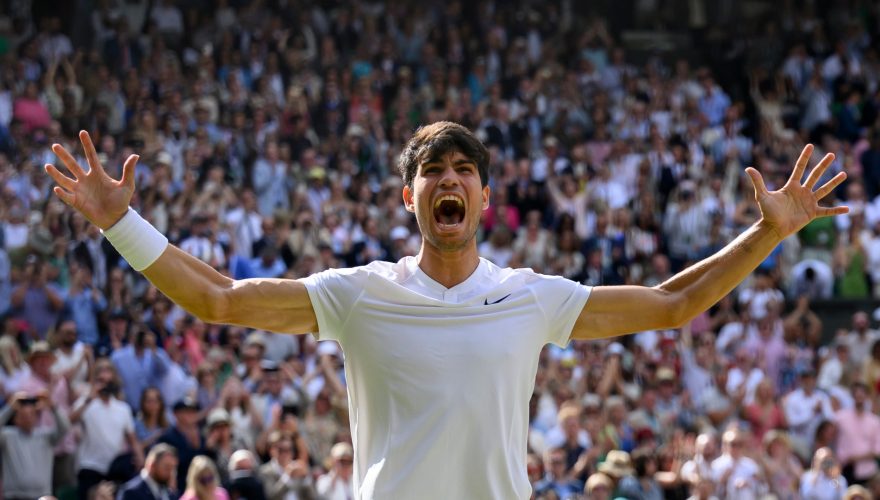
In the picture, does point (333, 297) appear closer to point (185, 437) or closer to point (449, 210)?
point (449, 210)

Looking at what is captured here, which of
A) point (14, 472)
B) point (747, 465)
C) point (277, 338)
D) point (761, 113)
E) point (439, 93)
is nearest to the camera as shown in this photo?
point (14, 472)

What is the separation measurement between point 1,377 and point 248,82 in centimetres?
747

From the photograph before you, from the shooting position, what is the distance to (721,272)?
4.41m

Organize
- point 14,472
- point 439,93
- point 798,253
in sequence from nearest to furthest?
1. point 14,472
2. point 798,253
3. point 439,93

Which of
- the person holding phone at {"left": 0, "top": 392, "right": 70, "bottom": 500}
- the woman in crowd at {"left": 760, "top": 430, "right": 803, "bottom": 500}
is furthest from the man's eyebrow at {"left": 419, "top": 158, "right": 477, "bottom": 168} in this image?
the woman in crowd at {"left": 760, "top": 430, "right": 803, "bottom": 500}

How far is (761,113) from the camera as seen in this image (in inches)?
842

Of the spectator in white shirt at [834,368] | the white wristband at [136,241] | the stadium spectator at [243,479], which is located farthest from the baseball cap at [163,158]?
the white wristband at [136,241]

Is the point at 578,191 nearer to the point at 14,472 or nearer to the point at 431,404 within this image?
the point at 14,472

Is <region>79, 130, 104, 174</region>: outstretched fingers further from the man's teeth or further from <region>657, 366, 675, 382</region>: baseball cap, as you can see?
<region>657, 366, 675, 382</region>: baseball cap

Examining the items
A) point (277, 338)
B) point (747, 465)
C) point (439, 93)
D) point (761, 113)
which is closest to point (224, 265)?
point (277, 338)

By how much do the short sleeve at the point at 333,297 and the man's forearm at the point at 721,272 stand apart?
84 cm

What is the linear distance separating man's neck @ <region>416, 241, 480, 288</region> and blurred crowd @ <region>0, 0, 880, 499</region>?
6285 millimetres

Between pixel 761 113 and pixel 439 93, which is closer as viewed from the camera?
pixel 439 93

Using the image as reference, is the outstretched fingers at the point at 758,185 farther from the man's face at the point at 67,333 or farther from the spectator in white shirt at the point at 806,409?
the spectator in white shirt at the point at 806,409
